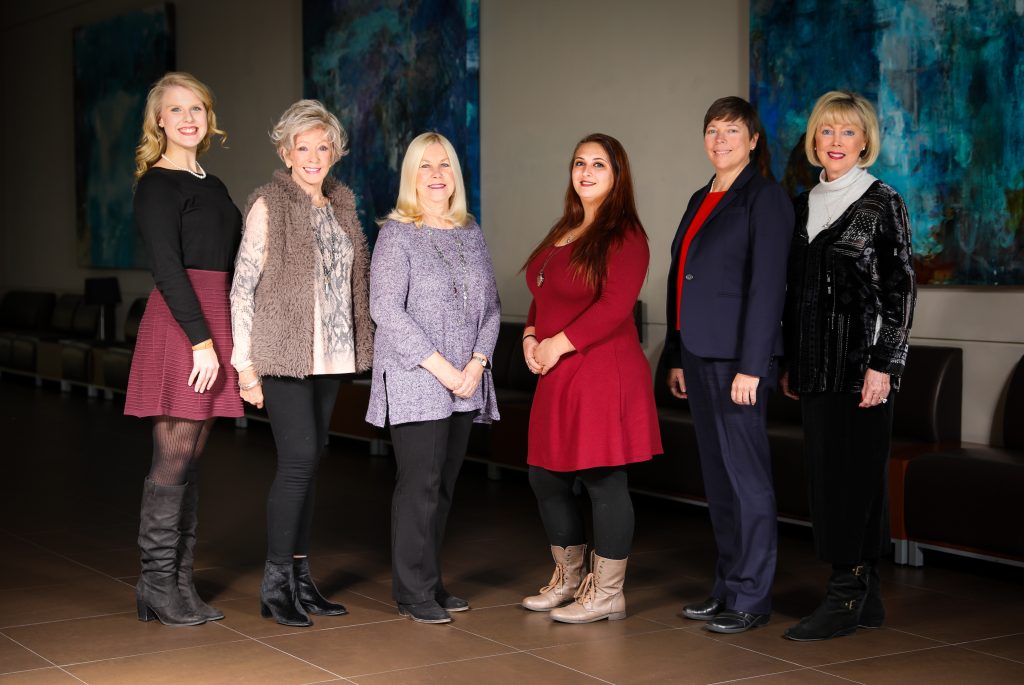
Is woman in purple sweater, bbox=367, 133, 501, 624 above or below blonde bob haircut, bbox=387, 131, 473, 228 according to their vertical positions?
below

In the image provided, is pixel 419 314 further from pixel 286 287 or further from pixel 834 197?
pixel 834 197

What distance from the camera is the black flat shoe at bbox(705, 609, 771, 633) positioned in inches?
156

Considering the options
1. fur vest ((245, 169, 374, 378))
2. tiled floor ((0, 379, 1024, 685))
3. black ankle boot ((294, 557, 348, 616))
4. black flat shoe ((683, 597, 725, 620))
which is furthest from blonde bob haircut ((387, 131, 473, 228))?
black flat shoe ((683, 597, 725, 620))

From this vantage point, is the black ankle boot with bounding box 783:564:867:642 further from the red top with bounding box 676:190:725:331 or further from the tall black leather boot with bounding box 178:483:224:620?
the tall black leather boot with bounding box 178:483:224:620

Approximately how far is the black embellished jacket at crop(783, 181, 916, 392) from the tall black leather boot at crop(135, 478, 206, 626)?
1991 mm

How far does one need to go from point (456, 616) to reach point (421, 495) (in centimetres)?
46

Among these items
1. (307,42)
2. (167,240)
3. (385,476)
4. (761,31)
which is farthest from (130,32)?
(167,240)

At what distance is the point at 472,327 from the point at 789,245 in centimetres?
101

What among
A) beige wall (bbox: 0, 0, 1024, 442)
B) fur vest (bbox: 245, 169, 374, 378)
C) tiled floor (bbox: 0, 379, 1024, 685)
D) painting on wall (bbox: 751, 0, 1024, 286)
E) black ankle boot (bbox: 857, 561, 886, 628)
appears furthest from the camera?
beige wall (bbox: 0, 0, 1024, 442)

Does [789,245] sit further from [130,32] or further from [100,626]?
[130,32]

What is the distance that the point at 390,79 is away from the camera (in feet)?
30.0

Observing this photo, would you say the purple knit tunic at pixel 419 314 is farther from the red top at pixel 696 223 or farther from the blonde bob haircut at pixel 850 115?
the blonde bob haircut at pixel 850 115

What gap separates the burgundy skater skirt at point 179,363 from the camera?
389 cm

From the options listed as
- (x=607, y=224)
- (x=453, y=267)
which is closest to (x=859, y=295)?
(x=607, y=224)
